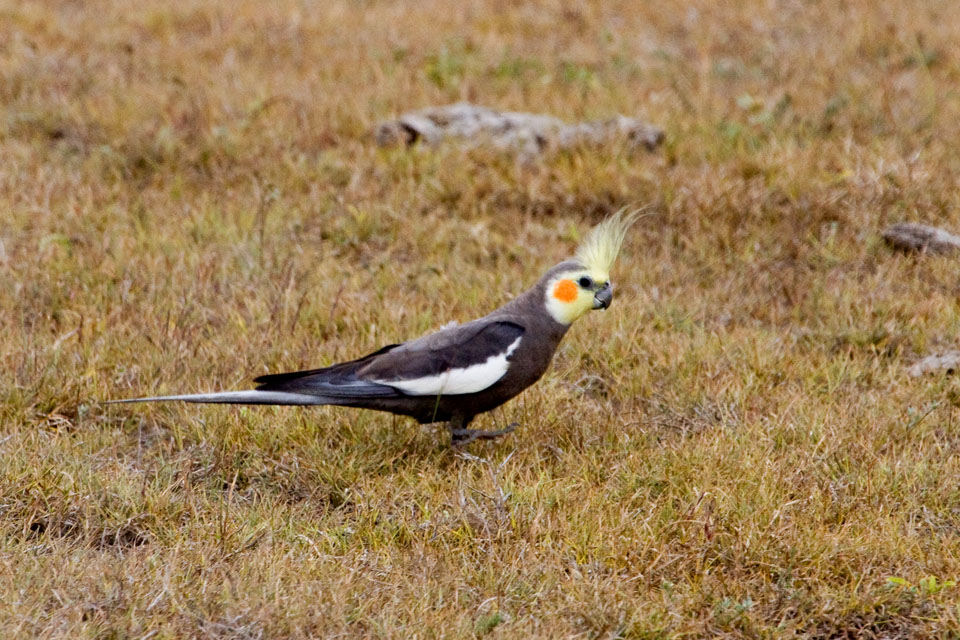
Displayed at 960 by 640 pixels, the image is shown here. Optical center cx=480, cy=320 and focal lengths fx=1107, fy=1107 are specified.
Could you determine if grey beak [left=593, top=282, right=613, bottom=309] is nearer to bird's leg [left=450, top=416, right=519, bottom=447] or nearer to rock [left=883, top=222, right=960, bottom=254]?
bird's leg [left=450, top=416, right=519, bottom=447]

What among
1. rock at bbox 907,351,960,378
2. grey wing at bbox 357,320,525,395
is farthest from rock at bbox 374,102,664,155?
grey wing at bbox 357,320,525,395

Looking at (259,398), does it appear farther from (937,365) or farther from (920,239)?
(920,239)

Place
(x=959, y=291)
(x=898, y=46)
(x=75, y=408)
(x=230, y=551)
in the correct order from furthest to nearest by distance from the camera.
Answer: (x=898, y=46) → (x=959, y=291) → (x=75, y=408) → (x=230, y=551)

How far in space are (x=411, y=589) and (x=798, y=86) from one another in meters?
5.90

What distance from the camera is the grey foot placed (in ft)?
14.7

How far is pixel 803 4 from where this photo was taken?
9.82 m

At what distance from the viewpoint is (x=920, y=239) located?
6168mm

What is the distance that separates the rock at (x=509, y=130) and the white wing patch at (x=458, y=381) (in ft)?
10.1

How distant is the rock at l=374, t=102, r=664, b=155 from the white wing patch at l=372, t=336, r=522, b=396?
3.08 meters

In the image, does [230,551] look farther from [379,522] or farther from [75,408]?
[75,408]

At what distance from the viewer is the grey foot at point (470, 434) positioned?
14.7ft

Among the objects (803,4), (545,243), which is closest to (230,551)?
(545,243)

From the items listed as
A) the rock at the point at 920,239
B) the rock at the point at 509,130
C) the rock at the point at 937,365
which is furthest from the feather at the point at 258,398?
the rock at the point at 920,239

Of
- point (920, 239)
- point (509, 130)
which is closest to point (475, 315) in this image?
point (509, 130)
